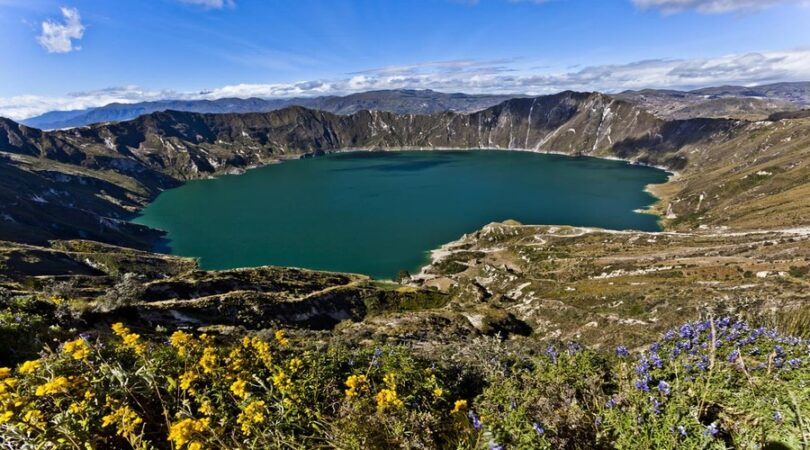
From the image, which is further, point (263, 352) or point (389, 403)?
point (263, 352)

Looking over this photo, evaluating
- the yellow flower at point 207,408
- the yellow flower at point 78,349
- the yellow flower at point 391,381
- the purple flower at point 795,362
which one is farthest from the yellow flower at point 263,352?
the purple flower at point 795,362

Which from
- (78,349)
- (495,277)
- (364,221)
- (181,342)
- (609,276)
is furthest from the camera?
(364,221)

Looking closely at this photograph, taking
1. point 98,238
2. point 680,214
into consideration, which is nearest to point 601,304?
point 680,214

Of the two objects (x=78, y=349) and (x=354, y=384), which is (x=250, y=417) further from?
(x=78, y=349)

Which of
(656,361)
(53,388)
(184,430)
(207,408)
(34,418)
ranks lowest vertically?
(656,361)

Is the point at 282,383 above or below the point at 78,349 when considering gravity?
below

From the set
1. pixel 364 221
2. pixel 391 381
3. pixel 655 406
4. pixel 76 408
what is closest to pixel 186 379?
pixel 76 408

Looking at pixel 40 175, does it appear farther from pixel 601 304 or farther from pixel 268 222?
pixel 601 304

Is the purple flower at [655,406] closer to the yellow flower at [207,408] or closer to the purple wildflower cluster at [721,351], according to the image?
the purple wildflower cluster at [721,351]

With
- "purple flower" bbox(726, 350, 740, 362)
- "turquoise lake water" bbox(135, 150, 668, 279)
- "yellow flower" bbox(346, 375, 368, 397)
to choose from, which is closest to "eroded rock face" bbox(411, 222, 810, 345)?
"turquoise lake water" bbox(135, 150, 668, 279)
